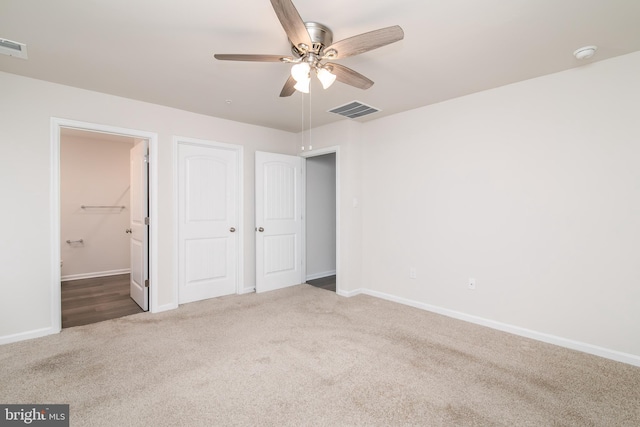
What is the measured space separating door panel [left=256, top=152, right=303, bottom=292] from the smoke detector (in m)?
3.45

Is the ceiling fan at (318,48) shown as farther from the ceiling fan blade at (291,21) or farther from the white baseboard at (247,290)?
the white baseboard at (247,290)

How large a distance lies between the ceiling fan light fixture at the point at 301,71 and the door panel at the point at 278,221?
2.42m

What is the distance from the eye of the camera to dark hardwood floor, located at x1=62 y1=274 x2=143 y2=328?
3424mm

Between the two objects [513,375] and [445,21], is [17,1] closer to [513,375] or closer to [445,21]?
[445,21]

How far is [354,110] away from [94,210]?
16.6 feet

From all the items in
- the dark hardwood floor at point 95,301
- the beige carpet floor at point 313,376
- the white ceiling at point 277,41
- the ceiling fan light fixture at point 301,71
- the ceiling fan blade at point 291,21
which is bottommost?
the beige carpet floor at point 313,376

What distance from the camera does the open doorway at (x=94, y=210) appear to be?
523cm

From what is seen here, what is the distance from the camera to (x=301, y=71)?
2010 millimetres

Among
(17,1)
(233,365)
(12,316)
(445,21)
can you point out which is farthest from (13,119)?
(445,21)

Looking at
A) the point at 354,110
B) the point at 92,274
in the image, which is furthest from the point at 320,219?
the point at 92,274

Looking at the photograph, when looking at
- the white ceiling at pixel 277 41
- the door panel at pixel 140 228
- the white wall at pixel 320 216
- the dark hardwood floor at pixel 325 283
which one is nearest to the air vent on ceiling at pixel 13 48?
the white ceiling at pixel 277 41

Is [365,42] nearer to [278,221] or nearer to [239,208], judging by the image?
[239,208]

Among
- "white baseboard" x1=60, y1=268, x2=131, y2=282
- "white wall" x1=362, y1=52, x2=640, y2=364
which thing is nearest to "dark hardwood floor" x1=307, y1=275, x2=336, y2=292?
"white wall" x1=362, y1=52, x2=640, y2=364

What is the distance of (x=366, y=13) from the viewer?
6.18ft
